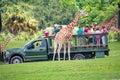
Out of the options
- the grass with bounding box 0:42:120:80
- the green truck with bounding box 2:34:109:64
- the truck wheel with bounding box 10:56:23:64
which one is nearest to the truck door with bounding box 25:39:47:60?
the green truck with bounding box 2:34:109:64

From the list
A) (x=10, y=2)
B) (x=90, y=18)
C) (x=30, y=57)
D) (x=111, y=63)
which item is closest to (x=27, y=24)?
(x=90, y=18)

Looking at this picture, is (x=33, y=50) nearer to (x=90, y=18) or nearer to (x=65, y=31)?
(x=65, y=31)

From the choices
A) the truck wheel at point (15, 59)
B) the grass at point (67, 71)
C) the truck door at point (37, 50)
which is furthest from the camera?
the truck wheel at point (15, 59)

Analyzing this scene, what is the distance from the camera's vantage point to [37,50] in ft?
77.2

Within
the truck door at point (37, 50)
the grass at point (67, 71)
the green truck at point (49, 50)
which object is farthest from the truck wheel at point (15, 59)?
the grass at point (67, 71)

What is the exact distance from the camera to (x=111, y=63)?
1919 centimetres

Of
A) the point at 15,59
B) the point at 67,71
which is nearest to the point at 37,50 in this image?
the point at 15,59

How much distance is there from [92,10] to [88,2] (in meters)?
1.26

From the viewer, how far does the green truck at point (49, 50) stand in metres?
23.5

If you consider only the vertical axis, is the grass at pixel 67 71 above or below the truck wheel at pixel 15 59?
below

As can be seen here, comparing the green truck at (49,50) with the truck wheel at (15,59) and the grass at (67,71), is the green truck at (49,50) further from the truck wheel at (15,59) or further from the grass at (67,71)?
the grass at (67,71)

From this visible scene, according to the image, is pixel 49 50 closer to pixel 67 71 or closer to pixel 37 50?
pixel 37 50

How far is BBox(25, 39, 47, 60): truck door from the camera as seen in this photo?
23.5 metres

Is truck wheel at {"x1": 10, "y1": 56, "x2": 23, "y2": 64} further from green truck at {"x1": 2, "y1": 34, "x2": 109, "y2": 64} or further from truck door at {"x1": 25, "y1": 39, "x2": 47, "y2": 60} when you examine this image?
truck door at {"x1": 25, "y1": 39, "x2": 47, "y2": 60}
